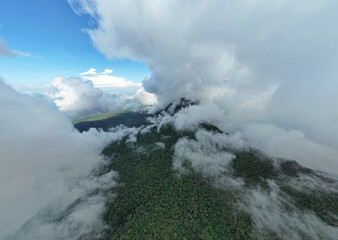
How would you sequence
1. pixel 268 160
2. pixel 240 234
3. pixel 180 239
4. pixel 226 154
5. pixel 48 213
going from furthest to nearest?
1. pixel 226 154
2. pixel 268 160
3. pixel 48 213
4. pixel 240 234
5. pixel 180 239

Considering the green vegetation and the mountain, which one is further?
the mountain

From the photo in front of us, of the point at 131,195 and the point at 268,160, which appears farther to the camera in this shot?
the point at 268,160

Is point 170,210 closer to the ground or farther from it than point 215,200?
closer to the ground

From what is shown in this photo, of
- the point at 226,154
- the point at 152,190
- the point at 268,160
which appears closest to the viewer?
the point at 152,190

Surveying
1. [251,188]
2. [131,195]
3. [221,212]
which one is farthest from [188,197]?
[251,188]

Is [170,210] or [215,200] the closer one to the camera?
[170,210]

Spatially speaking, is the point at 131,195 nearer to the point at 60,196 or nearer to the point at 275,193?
the point at 60,196

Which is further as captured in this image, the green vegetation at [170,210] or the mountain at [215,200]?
the mountain at [215,200]

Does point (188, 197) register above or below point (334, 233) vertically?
above
